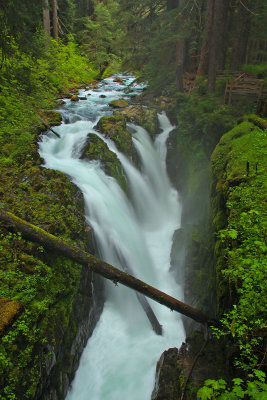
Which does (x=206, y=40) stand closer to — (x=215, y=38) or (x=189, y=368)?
(x=215, y=38)

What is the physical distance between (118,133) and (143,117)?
345 centimetres

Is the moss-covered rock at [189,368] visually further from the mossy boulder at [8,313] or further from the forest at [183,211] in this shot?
the mossy boulder at [8,313]

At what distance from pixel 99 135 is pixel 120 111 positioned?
419cm

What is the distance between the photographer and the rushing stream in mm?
5676

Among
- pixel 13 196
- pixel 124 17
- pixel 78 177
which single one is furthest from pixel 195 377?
pixel 124 17

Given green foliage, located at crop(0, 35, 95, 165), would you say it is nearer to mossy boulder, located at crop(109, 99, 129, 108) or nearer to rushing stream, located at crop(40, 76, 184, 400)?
rushing stream, located at crop(40, 76, 184, 400)

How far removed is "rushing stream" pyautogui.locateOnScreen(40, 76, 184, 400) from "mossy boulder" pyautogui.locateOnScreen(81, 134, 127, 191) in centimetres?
34

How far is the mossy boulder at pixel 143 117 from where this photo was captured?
14438 mm

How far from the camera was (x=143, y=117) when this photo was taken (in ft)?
48.6

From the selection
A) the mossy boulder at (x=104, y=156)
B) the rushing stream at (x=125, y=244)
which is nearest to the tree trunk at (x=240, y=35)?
the rushing stream at (x=125, y=244)

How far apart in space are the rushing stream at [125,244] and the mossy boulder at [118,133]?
1.36ft

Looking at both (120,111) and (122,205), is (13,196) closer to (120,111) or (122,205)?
(122,205)

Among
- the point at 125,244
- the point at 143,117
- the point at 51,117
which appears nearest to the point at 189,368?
the point at 125,244

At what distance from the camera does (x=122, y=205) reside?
31.6 feet
